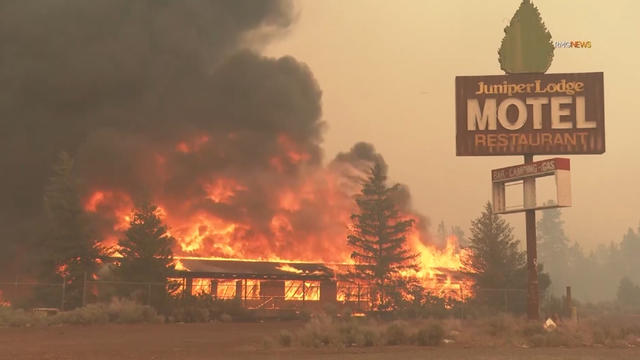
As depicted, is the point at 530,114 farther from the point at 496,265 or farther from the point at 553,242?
the point at 553,242

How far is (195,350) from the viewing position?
69.6ft

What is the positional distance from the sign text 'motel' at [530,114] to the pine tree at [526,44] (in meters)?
0.60

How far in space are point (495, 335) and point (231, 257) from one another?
33.3 metres

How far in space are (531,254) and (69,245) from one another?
28.0 metres

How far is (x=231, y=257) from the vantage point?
5688 centimetres

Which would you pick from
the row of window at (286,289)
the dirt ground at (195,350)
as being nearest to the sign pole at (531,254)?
the dirt ground at (195,350)

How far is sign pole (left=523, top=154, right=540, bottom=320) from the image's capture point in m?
30.6

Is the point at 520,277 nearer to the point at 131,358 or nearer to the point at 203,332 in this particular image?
the point at 203,332

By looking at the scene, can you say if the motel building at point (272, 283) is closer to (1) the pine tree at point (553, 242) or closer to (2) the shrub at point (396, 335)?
(2) the shrub at point (396, 335)

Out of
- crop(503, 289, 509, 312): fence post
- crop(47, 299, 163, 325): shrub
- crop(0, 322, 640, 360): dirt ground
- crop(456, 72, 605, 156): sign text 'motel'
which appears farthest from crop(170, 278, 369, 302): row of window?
crop(0, 322, 640, 360): dirt ground

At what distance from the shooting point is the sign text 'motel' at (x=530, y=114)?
3148cm

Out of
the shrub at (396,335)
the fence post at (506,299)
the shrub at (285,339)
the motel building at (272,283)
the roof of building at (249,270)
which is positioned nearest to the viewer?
the shrub at (285,339)

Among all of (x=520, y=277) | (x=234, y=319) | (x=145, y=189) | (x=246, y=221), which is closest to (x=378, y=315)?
(x=234, y=319)

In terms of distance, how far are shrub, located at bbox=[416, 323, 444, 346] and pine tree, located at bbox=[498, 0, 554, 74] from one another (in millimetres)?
14369
